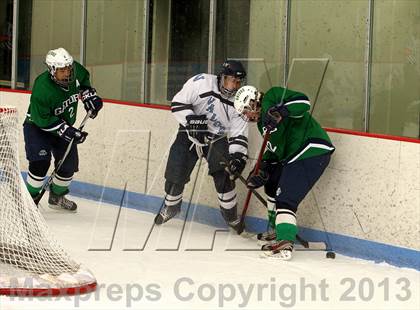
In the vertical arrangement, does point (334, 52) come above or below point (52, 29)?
below


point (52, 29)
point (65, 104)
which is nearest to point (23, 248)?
point (65, 104)

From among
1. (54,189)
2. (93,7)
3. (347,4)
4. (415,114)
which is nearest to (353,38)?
(347,4)

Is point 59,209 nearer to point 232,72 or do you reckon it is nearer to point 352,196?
point 232,72

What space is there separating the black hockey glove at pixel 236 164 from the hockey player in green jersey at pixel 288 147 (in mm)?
218

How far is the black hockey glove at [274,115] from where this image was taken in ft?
16.7

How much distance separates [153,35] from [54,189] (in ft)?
4.99

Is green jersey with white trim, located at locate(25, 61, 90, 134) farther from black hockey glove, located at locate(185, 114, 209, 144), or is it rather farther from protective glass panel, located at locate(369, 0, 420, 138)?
protective glass panel, located at locate(369, 0, 420, 138)

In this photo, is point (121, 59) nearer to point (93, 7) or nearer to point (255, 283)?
point (93, 7)

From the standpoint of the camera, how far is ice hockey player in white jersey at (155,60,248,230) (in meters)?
5.68

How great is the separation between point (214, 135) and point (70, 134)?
0.85 m

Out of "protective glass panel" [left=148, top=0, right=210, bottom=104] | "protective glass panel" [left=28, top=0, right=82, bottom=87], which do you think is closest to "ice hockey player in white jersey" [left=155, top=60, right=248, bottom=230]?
"protective glass panel" [left=148, top=0, right=210, bottom=104]

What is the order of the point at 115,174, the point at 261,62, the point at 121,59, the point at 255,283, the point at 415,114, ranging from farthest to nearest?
the point at 121,59 → the point at 115,174 → the point at 261,62 → the point at 415,114 → the point at 255,283

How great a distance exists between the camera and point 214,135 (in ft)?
19.4

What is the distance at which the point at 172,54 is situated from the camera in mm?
7215
